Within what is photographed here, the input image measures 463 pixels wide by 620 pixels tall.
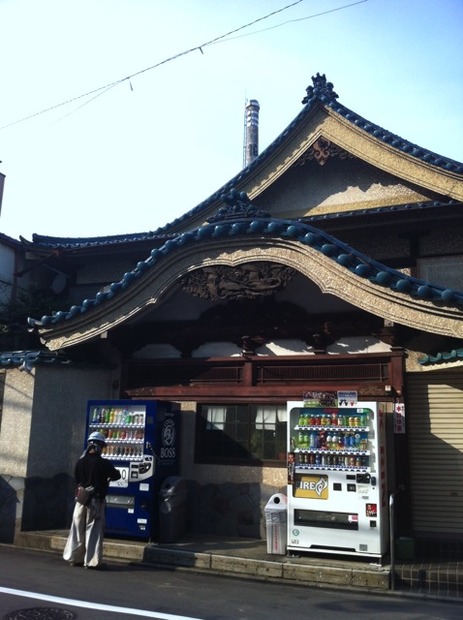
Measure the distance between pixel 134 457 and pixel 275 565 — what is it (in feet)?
10.4

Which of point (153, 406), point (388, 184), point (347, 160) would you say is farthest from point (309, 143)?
point (153, 406)

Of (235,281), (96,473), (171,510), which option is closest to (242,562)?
(171,510)

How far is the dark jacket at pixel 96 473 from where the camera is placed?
350 inches

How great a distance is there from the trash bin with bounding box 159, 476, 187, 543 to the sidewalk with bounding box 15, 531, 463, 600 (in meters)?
0.19

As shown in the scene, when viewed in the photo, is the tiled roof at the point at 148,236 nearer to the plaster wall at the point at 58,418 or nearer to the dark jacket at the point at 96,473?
the plaster wall at the point at 58,418

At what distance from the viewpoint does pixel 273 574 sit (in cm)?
832

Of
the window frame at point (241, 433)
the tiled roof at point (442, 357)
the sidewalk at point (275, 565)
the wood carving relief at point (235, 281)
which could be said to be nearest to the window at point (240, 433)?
the window frame at point (241, 433)

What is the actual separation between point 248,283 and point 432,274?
3819 millimetres

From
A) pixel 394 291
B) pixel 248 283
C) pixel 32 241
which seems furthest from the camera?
pixel 32 241

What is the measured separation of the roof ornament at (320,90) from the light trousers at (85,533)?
10.6 metres

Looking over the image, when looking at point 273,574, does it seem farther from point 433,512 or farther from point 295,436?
point 433,512

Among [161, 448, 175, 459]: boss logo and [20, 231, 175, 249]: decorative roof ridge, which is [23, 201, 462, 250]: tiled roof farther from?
[161, 448, 175, 459]: boss logo

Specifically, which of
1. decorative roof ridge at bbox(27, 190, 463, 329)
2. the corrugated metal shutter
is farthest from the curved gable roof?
the corrugated metal shutter

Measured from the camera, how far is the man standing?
8.83 metres
